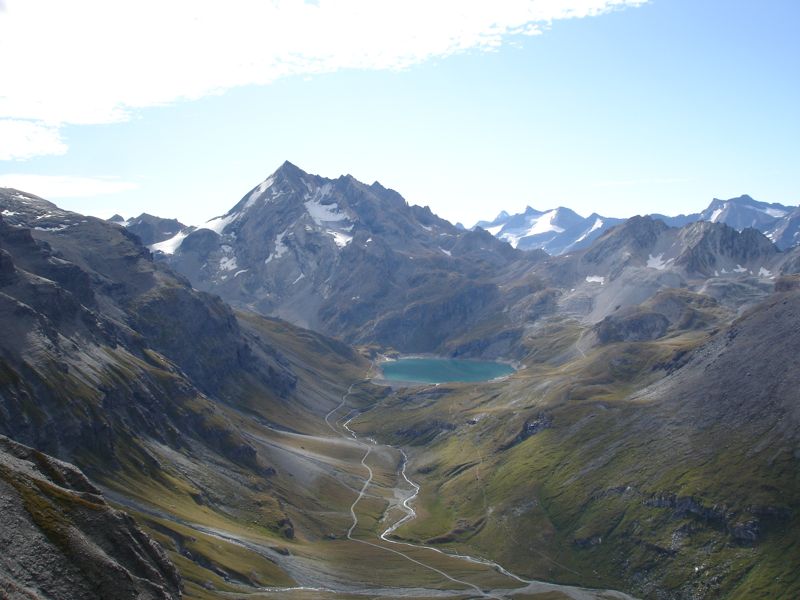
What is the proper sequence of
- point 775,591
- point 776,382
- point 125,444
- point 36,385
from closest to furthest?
1. point 775,591
2. point 36,385
3. point 125,444
4. point 776,382

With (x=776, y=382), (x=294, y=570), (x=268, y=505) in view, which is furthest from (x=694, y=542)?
(x=268, y=505)

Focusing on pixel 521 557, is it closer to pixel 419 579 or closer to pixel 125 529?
pixel 419 579

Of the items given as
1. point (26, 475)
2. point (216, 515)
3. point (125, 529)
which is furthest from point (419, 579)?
point (26, 475)

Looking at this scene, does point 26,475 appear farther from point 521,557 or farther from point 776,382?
point 776,382

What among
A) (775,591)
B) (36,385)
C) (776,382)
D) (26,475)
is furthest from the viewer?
(776,382)

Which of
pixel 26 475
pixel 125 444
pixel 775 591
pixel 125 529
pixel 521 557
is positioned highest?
pixel 26 475

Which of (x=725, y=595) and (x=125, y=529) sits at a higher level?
(x=125, y=529)

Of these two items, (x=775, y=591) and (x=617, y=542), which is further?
(x=617, y=542)
